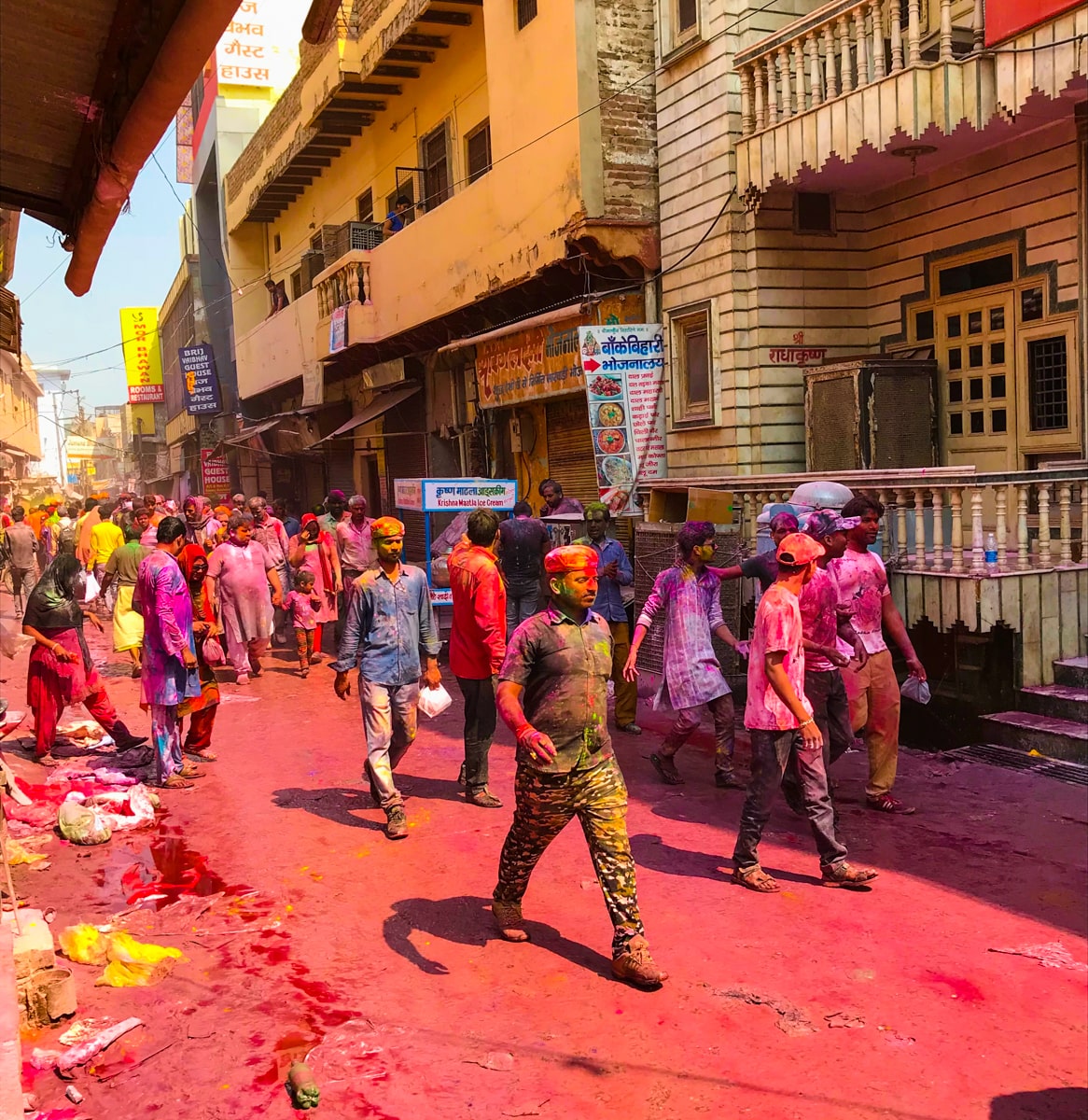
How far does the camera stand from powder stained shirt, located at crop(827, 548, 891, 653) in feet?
21.0

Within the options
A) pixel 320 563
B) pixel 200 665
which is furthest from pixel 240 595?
pixel 200 665

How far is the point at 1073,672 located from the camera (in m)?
7.91

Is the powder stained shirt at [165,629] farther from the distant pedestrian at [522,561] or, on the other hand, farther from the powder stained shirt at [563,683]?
the powder stained shirt at [563,683]

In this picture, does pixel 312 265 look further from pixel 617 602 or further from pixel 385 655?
pixel 385 655

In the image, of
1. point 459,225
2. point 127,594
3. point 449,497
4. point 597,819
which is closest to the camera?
point 597,819

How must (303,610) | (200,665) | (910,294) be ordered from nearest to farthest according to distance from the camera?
(200,665)
(910,294)
(303,610)

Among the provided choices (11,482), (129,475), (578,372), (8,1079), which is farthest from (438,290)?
(129,475)

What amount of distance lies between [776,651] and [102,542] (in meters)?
13.7

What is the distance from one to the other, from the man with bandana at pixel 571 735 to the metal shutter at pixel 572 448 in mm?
10525

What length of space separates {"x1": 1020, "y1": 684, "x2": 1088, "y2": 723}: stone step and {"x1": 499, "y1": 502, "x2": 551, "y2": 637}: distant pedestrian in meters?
3.82

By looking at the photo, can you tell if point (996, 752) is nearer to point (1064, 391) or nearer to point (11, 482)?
point (1064, 391)

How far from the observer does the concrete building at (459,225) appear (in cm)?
1301

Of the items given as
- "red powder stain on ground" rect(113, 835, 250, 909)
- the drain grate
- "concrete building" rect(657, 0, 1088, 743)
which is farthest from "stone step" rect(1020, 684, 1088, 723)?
"red powder stain on ground" rect(113, 835, 250, 909)

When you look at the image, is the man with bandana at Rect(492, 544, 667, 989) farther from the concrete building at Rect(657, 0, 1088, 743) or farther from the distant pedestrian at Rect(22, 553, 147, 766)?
the distant pedestrian at Rect(22, 553, 147, 766)
